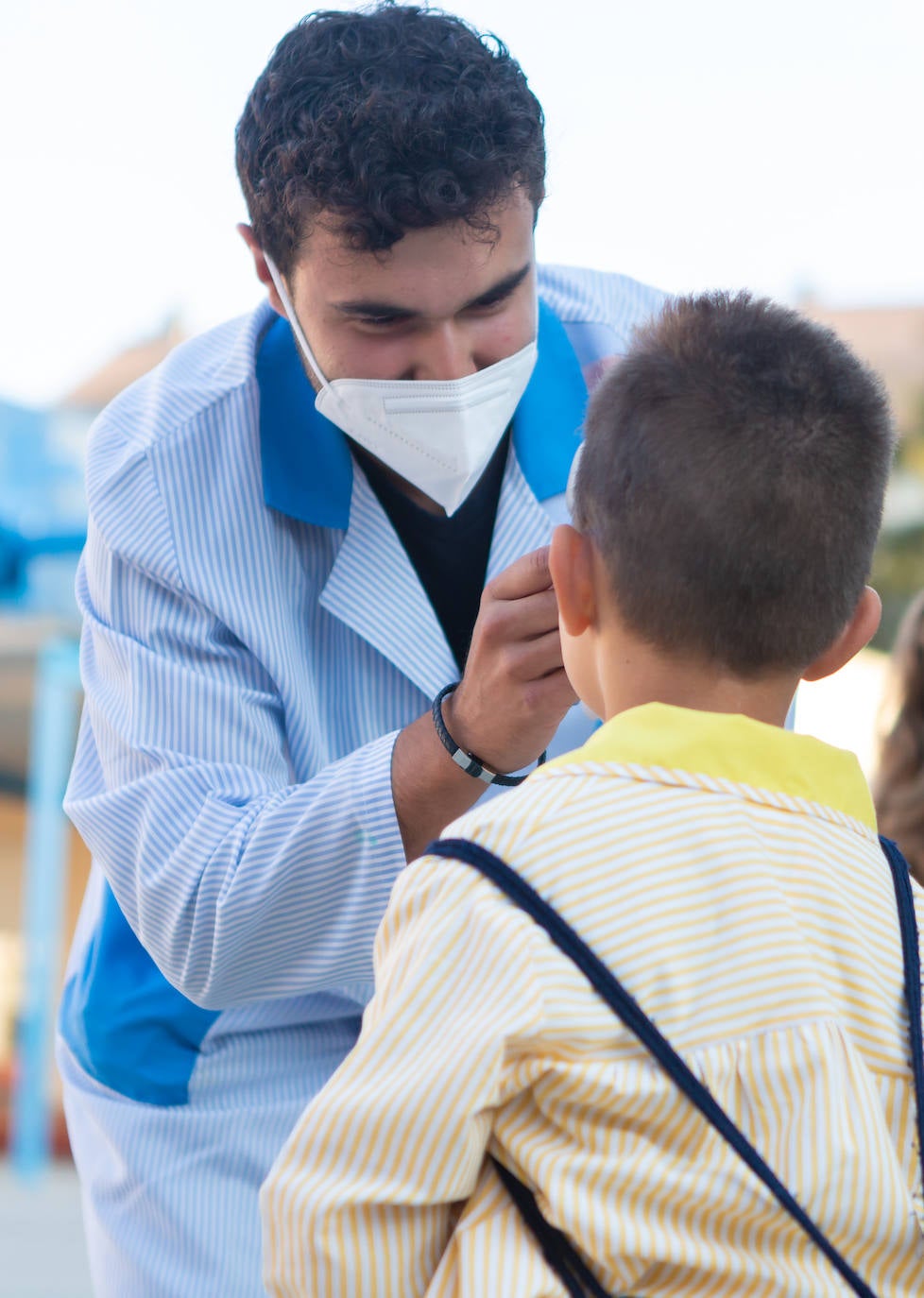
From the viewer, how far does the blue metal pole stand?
22.2ft

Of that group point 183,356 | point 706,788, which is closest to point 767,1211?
point 706,788

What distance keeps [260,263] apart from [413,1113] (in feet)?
4.11

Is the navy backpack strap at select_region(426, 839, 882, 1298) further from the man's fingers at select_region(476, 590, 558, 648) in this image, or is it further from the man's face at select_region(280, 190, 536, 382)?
the man's face at select_region(280, 190, 536, 382)

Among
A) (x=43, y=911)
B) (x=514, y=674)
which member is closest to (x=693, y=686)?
(x=514, y=674)

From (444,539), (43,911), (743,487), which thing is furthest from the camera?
(43,911)

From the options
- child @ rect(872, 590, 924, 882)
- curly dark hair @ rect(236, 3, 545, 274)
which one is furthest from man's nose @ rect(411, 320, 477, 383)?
child @ rect(872, 590, 924, 882)

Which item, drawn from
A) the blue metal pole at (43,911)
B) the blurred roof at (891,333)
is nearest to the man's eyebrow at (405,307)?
the blue metal pole at (43,911)

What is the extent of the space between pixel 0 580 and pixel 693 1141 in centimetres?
380

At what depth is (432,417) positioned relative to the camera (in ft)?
5.69

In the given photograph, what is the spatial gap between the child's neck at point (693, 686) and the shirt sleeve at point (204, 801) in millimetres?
433

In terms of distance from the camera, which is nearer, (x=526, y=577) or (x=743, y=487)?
(x=743, y=487)

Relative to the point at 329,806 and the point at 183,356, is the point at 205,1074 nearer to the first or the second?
the point at 329,806

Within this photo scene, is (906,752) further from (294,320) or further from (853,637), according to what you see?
(853,637)

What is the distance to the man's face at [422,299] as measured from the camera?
1645mm
